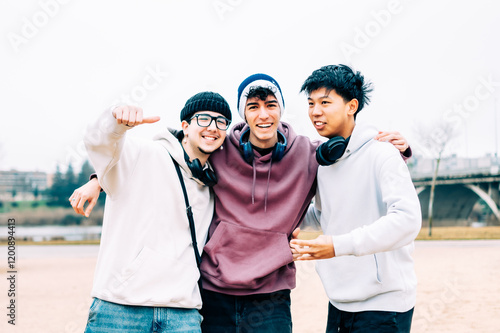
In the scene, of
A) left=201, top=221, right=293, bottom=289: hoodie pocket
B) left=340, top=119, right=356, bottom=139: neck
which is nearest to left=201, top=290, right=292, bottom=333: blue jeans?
left=201, top=221, right=293, bottom=289: hoodie pocket

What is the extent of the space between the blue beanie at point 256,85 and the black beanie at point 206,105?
0.36 ft

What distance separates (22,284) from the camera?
13.0 metres

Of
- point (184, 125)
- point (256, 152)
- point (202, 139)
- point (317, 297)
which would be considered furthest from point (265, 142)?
point (317, 297)

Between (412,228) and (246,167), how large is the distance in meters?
1.09

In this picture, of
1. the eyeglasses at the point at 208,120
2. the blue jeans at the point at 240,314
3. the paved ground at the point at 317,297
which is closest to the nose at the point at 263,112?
the eyeglasses at the point at 208,120

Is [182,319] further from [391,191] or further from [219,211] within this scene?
[391,191]

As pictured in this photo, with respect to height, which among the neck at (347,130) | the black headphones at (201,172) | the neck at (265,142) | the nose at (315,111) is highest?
the nose at (315,111)

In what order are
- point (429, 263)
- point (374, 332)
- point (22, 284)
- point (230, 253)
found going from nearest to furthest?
point (374, 332) < point (230, 253) < point (22, 284) < point (429, 263)

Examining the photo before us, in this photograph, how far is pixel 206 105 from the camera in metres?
2.87

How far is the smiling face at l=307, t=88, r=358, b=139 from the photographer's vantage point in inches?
108

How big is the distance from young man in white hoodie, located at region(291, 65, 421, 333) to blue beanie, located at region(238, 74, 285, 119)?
203 millimetres

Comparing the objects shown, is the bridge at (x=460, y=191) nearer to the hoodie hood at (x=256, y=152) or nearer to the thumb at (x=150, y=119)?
the hoodie hood at (x=256, y=152)

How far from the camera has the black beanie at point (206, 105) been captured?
288 cm

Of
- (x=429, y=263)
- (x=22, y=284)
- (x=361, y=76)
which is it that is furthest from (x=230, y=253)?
(x=429, y=263)
